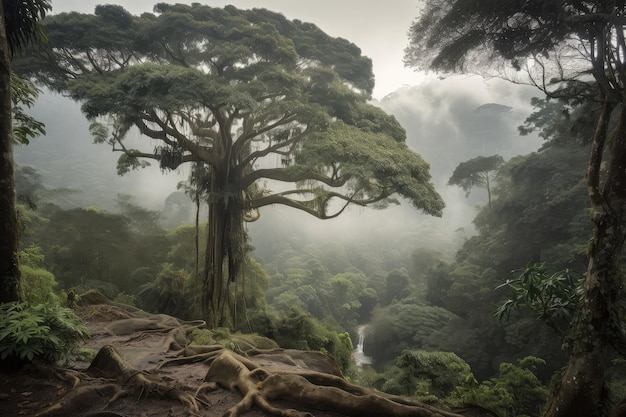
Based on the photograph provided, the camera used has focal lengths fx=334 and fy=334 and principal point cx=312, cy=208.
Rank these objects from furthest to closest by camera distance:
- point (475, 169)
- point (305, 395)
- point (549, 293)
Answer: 1. point (475, 169)
2. point (549, 293)
3. point (305, 395)

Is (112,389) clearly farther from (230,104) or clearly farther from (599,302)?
(230,104)

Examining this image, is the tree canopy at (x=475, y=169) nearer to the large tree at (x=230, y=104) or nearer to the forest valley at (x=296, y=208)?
the forest valley at (x=296, y=208)

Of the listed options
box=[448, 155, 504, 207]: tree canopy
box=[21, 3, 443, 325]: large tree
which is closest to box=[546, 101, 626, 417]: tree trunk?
box=[21, 3, 443, 325]: large tree

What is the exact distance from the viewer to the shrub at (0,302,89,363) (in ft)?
11.3

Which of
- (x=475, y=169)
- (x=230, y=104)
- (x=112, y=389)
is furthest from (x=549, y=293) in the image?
(x=475, y=169)

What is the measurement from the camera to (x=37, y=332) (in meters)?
3.60

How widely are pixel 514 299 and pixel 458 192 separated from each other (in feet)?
328

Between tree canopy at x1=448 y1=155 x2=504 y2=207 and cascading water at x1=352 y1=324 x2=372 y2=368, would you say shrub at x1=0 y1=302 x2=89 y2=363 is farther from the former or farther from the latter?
tree canopy at x1=448 y1=155 x2=504 y2=207

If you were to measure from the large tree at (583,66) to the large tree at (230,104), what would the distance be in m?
3.05

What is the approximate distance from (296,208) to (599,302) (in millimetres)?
10165

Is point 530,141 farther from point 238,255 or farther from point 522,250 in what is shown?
point 238,255

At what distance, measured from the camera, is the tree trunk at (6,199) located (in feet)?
12.6

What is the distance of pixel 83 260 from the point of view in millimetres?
16766

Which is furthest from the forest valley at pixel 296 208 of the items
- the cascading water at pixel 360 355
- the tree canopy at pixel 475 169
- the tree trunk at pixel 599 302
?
the tree canopy at pixel 475 169
